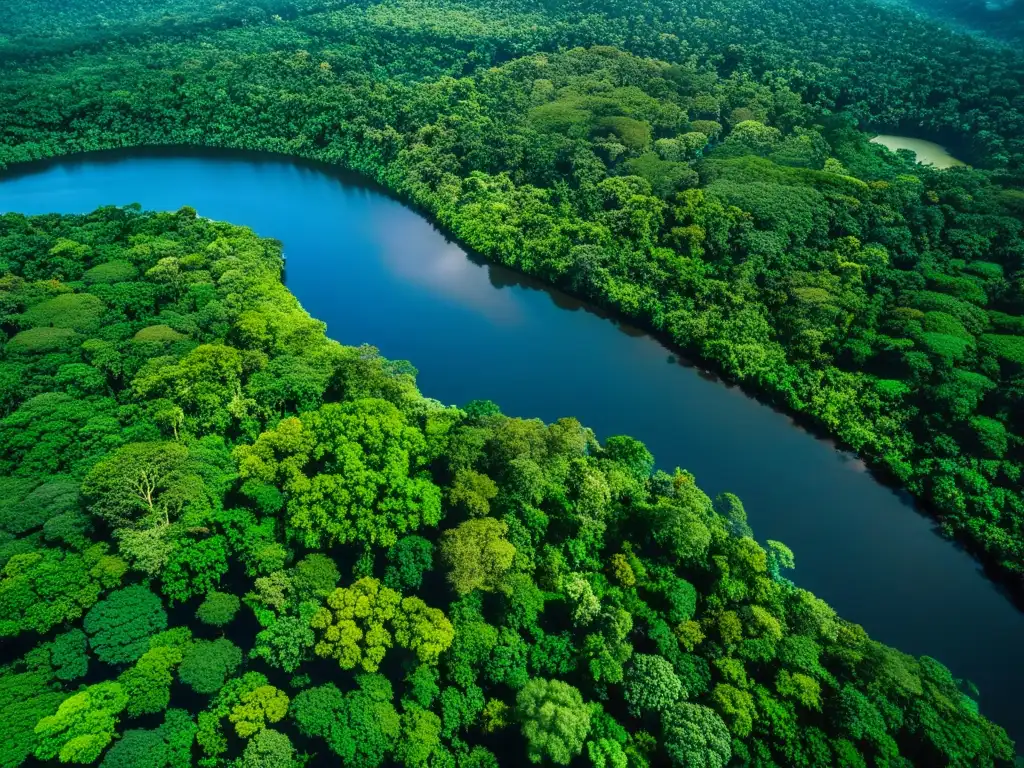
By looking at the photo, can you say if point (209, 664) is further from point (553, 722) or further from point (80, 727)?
point (553, 722)

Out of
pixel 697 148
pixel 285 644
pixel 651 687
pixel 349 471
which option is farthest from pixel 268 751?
pixel 697 148

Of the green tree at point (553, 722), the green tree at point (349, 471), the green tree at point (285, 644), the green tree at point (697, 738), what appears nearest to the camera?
the green tree at point (697, 738)

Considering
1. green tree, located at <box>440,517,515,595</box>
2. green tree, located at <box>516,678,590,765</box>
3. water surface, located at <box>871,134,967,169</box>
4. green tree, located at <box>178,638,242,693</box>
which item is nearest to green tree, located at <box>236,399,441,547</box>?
green tree, located at <box>440,517,515,595</box>

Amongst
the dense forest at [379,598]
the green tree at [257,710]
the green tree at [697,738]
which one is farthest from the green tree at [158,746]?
the green tree at [697,738]

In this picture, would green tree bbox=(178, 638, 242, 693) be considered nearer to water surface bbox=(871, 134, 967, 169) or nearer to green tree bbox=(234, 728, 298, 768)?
green tree bbox=(234, 728, 298, 768)

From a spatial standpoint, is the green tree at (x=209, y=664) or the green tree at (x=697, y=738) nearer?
the green tree at (x=697, y=738)

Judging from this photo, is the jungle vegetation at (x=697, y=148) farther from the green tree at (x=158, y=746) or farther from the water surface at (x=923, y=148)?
the green tree at (x=158, y=746)

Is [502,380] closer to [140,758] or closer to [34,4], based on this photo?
[140,758]
